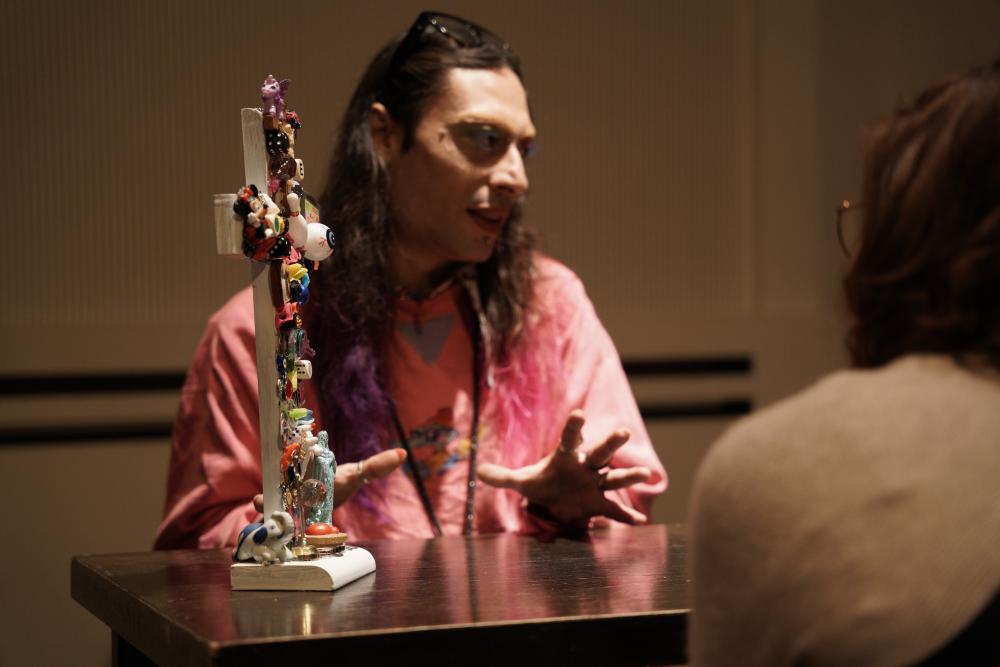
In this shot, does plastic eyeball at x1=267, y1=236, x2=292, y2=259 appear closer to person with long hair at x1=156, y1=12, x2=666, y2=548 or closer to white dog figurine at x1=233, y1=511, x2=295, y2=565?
white dog figurine at x1=233, y1=511, x2=295, y2=565

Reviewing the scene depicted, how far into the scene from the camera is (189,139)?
142 inches

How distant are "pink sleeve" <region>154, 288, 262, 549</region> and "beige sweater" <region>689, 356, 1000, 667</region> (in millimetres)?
1304

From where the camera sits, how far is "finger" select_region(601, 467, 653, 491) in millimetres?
2070

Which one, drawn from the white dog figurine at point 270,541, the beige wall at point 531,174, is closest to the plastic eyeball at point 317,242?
the white dog figurine at point 270,541

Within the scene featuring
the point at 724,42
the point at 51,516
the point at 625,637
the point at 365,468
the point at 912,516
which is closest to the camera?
the point at 912,516

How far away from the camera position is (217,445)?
88.7 inches

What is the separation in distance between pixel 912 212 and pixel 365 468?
1.13 m

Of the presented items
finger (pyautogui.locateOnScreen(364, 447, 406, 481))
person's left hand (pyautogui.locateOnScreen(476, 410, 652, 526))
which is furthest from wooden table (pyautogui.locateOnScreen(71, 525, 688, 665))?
person's left hand (pyautogui.locateOnScreen(476, 410, 652, 526))

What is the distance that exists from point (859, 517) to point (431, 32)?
1.88 m

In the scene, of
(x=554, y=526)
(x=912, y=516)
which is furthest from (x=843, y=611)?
(x=554, y=526)

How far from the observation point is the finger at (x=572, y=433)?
6.54 feet

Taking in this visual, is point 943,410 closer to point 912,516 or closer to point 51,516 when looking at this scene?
point 912,516

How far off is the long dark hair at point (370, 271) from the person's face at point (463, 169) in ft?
0.12

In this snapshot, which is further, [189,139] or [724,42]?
[724,42]
